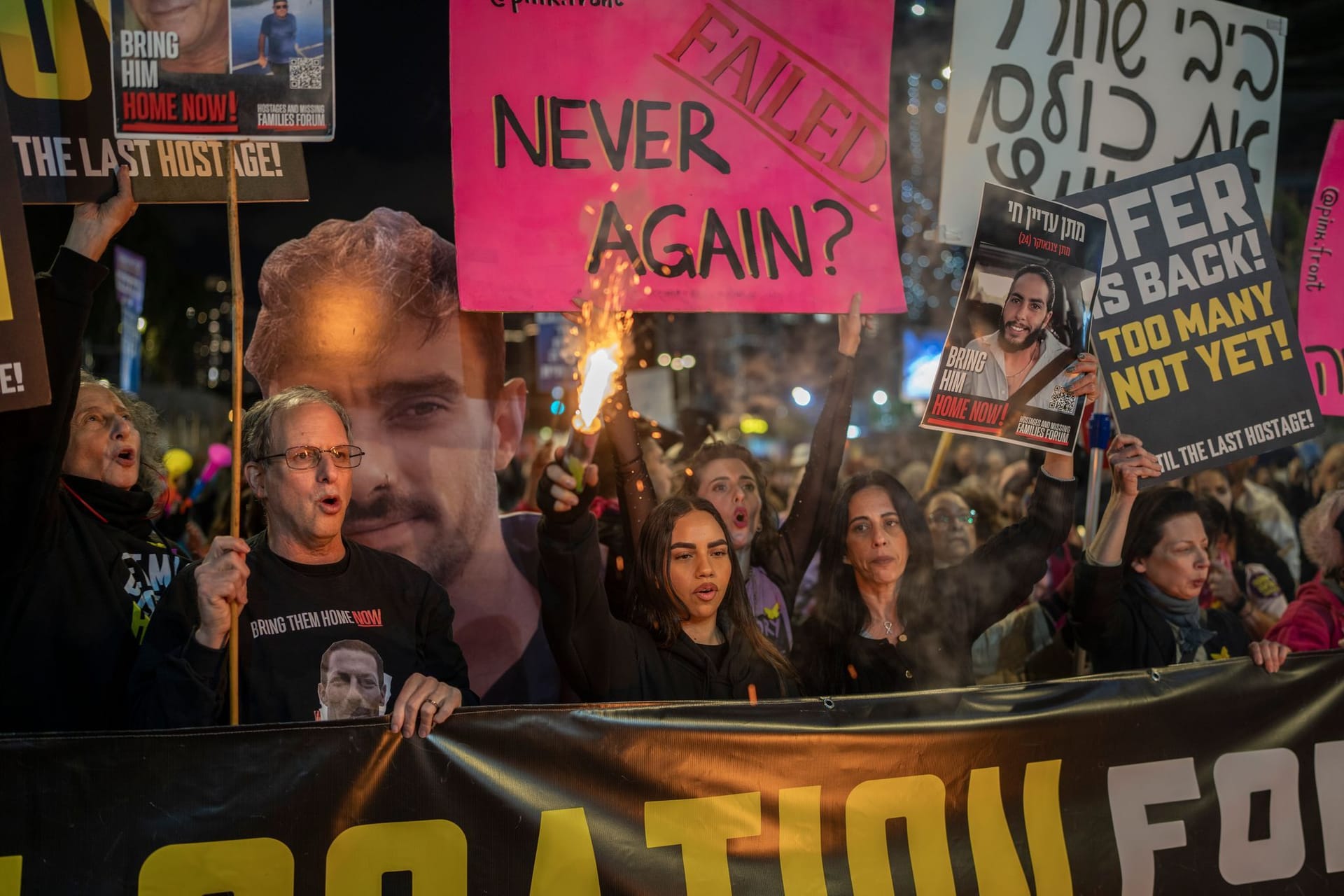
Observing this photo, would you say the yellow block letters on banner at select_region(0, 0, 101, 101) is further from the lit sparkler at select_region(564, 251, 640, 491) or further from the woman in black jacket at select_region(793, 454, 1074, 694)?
the woman in black jacket at select_region(793, 454, 1074, 694)

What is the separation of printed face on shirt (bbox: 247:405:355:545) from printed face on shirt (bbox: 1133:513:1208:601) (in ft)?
8.32

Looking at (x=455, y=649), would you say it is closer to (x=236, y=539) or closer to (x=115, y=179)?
(x=236, y=539)

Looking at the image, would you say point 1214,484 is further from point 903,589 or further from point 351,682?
point 351,682

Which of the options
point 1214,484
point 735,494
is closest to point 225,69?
point 735,494

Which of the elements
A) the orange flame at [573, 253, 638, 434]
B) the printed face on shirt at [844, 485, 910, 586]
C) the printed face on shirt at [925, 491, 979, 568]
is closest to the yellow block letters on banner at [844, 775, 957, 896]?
the printed face on shirt at [844, 485, 910, 586]

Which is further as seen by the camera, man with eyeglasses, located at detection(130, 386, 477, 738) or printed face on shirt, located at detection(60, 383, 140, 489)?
printed face on shirt, located at detection(60, 383, 140, 489)

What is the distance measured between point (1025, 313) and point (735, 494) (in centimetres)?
114

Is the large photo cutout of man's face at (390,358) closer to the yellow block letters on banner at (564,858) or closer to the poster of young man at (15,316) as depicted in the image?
the poster of young man at (15,316)

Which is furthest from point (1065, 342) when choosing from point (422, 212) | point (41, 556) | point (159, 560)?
point (41, 556)

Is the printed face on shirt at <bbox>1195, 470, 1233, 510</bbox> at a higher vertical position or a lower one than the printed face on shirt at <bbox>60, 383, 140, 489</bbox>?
lower

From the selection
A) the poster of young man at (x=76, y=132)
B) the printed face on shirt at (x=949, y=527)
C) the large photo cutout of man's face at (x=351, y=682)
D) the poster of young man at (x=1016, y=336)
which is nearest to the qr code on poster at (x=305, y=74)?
the poster of young man at (x=76, y=132)

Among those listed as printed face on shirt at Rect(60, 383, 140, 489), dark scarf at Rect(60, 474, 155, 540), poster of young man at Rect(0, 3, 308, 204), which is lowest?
dark scarf at Rect(60, 474, 155, 540)

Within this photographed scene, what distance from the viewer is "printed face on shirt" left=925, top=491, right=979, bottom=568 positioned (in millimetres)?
5039

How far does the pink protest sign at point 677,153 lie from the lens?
10.7 feet
